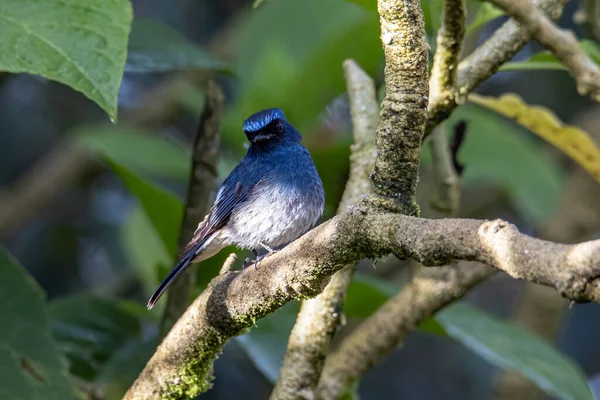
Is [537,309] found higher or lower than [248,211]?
lower

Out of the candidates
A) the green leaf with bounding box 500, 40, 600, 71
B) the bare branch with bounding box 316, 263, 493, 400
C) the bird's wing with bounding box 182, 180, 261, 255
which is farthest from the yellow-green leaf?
the bird's wing with bounding box 182, 180, 261, 255

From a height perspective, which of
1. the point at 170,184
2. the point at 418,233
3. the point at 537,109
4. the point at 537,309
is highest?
the point at 418,233

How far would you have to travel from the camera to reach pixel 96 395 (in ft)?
10.7

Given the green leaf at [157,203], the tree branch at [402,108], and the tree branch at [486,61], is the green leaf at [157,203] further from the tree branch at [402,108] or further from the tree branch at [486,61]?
the tree branch at [402,108]

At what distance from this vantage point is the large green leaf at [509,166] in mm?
4750

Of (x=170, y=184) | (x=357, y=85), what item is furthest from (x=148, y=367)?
(x=170, y=184)

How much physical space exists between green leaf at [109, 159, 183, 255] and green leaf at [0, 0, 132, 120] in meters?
1.33

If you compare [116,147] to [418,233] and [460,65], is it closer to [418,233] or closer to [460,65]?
[460,65]

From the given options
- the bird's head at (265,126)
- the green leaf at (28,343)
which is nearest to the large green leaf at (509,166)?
the bird's head at (265,126)

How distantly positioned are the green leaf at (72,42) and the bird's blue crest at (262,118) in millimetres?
1362

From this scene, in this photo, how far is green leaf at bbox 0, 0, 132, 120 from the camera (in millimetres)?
2068

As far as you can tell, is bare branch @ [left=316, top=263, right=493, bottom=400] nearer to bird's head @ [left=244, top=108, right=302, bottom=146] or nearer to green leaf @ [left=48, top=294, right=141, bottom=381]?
bird's head @ [left=244, top=108, right=302, bottom=146]

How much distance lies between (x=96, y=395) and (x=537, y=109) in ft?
6.47

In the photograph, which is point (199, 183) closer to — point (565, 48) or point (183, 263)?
point (183, 263)
